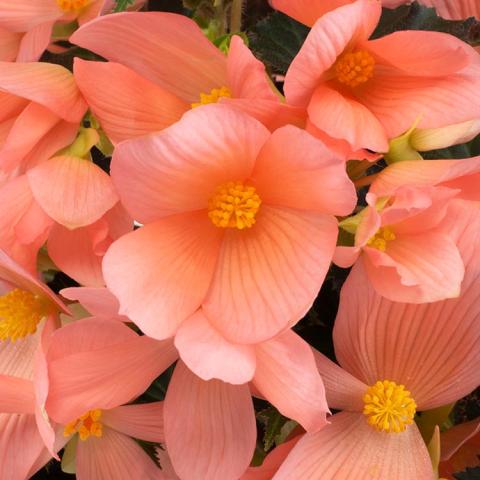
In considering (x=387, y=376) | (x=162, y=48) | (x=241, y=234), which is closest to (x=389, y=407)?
(x=387, y=376)

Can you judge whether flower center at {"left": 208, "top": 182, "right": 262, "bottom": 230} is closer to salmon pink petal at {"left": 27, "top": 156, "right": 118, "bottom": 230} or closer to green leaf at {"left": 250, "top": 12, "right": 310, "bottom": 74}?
salmon pink petal at {"left": 27, "top": 156, "right": 118, "bottom": 230}

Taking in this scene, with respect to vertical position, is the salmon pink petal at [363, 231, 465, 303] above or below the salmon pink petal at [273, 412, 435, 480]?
above

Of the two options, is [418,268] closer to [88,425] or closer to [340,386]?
[340,386]

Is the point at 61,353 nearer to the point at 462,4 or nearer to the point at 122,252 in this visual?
the point at 122,252

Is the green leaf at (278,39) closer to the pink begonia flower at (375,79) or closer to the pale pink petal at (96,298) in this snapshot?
the pink begonia flower at (375,79)

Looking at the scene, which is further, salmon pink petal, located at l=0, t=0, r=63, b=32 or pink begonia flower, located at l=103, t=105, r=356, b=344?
salmon pink petal, located at l=0, t=0, r=63, b=32

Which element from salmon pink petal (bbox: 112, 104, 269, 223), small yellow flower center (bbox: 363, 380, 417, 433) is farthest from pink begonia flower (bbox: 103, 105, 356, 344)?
small yellow flower center (bbox: 363, 380, 417, 433)
